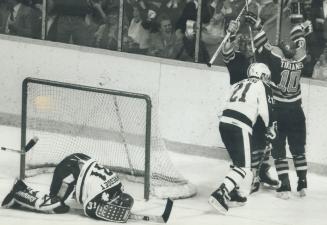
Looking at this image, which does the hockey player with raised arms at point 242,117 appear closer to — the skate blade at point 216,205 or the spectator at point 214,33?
the skate blade at point 216,205

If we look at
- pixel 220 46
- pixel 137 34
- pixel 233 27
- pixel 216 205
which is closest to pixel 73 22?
pixel 137 34

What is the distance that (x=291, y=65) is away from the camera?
404 inches

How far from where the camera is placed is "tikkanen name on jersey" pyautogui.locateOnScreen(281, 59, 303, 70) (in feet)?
33.7

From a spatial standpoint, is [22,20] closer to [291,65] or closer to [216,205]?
[291,65]

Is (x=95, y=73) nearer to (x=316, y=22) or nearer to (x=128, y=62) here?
(x=128, y=62)

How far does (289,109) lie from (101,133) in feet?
6.09

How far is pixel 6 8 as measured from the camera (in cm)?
1245

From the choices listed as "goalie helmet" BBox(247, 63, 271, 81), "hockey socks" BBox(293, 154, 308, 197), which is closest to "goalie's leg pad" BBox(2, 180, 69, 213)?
"goalie helmet" BBox(247, 63, 271, 81)

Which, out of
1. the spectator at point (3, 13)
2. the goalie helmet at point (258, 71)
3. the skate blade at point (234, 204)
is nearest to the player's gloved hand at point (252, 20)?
the goalie helmet at point (258, 71)

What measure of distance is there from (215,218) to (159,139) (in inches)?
42.2

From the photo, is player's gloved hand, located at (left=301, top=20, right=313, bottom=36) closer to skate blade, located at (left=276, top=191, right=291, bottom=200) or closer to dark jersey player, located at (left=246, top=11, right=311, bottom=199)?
dark jersey player, located at (left=246, top=11, right=311, bottom=199)

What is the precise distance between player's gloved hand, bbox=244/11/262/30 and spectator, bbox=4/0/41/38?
2.77 m

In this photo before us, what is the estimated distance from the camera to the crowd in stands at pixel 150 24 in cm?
1085

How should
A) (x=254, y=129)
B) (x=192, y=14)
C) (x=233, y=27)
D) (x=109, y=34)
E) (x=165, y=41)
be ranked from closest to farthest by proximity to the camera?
1. (x=254, y=129)
2. (x=233, y=27)
3. (x=192, y=14)
4. (x=165, y=41)
5. (x=109, y=34)
